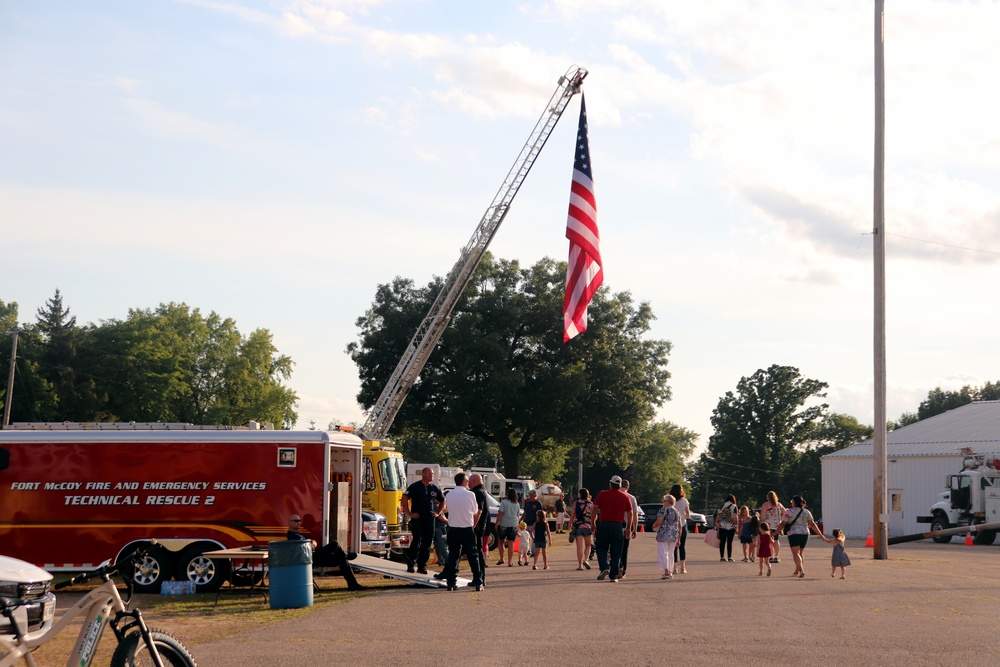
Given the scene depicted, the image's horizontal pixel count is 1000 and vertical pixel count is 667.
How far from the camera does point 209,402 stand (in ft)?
290

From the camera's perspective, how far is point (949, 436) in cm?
5419

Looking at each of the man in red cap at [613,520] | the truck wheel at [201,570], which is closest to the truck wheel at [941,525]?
the man in red cap at [613,520]

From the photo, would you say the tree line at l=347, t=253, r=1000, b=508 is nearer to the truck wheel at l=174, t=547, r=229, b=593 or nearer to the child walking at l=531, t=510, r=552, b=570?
the child walking at l=531, t=510, r=552, b=570

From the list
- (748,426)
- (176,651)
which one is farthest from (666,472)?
(176,651)

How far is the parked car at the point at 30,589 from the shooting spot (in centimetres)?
902

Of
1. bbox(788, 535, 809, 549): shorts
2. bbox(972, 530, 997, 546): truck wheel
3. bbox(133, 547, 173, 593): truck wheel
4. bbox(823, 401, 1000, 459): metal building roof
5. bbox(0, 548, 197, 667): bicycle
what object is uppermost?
bbox(823, 401, 1000, 459): metal building roof

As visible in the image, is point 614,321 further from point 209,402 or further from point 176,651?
point 176,651

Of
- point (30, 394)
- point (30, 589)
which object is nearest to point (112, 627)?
point (30, 589)

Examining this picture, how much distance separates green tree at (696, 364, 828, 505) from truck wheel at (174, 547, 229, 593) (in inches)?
3661

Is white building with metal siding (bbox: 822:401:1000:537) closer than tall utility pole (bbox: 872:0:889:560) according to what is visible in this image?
No

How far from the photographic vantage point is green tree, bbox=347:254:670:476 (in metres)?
54.8

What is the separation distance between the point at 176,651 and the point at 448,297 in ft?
110

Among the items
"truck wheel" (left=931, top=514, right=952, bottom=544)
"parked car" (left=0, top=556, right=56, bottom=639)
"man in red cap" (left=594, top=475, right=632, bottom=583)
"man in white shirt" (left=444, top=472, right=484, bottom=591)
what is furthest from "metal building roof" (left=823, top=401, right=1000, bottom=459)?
"parked car" (left=0, top=556, right=56, bottom=639)

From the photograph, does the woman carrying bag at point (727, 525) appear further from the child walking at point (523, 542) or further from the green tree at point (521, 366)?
the green tree at point (521, 366)
